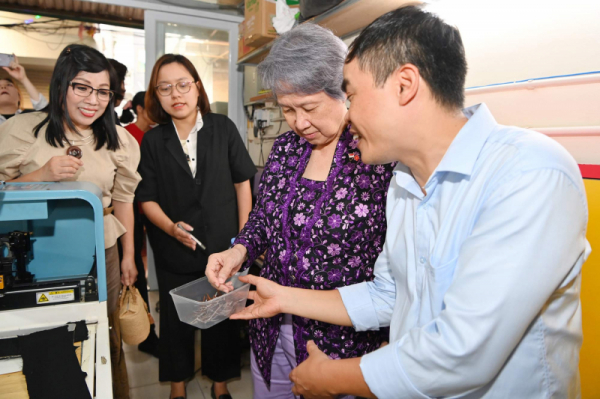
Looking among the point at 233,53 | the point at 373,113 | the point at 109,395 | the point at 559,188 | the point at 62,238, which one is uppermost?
the point at 233,53

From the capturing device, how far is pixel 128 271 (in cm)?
201

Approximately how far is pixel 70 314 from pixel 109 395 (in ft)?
1.25

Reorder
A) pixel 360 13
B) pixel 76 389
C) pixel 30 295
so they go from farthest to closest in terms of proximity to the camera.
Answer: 1. pixel 360 13
2. pixel 30 295
3. pixel 76 389

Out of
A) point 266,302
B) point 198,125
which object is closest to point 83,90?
point 198,125

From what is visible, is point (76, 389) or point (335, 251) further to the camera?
point (335, 251)

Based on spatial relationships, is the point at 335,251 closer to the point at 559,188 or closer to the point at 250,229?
the point at 250,229

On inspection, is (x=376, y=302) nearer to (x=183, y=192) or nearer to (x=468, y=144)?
(x=468, y=144)

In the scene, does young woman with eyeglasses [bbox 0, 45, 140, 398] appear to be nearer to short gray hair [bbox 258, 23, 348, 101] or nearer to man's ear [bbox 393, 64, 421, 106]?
short gray hair [bbox 258, 23, 348, 101]

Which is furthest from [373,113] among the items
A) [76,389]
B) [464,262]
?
[76,389]

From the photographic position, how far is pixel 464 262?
658 mm

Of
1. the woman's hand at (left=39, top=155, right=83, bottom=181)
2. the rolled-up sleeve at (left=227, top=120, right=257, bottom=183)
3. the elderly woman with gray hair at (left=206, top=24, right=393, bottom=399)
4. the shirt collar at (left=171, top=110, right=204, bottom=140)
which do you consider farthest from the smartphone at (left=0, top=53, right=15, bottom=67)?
the elderly woman with gray hair at (left=206, top=24, right=393, bottom=399)

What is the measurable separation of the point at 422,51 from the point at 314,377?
0.72 meters

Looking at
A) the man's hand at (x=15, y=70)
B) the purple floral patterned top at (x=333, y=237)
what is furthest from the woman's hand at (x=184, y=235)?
the man's hand at (x=15, y=70)

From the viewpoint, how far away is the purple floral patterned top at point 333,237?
3.84 ft
